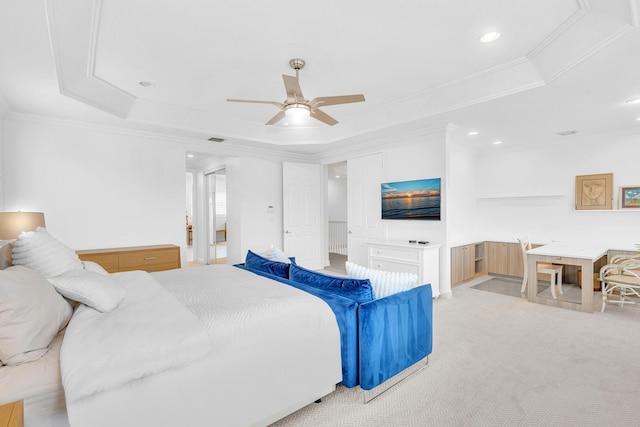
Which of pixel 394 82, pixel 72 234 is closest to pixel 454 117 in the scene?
pixel 394 82

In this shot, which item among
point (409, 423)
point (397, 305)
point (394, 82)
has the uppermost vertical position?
point (394, 82)

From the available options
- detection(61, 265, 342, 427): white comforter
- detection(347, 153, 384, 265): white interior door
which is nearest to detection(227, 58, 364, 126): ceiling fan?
detection(61, 265, 342, 427): white comforter

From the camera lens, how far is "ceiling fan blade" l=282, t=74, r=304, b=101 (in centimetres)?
243

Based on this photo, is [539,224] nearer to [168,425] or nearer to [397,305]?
[397,305]

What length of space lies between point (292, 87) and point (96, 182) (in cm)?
344

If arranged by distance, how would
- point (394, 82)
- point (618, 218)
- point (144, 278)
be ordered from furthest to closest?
1. point (618, 218)
2. point (394, 82)
3. point (144, 278)

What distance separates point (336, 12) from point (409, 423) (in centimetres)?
285

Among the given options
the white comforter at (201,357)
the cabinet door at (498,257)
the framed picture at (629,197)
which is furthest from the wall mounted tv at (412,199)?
the white comforter at (201,357)

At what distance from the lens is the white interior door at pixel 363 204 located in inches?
217

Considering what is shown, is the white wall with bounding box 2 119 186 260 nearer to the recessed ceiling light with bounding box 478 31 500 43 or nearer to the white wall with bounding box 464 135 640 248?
the recessed ceiling light with bounding box 478 31 500 43

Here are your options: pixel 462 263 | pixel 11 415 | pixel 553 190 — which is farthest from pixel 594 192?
pixel 11 415

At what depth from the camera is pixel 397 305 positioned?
220cm

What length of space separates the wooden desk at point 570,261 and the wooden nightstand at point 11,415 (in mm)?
5007

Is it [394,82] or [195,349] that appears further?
[394,82]
